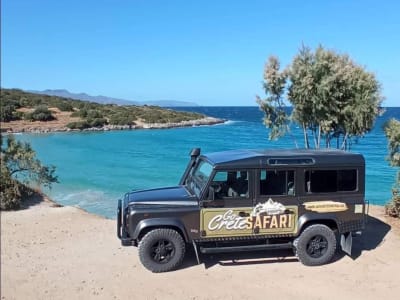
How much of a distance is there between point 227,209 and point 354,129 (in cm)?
735

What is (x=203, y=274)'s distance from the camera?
7.07 metres

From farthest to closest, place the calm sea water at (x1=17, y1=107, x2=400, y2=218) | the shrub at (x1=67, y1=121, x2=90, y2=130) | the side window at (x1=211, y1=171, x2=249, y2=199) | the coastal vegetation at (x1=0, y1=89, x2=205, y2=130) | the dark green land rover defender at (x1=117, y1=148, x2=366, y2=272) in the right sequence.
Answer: the shrub at (x1=67, y1=121, x2=90, y2=130) → the coastal vegetation at (x1=0, y1=89, x2=205, y2=130) → the calm sea water at (x1=17, y1=107, x2=400, y2=218) → the side window at (x1=211, y1=171, x2=249, y2=199) → the dark green land rover defender at (x1=117, y1=148, x2=366, y2=272)

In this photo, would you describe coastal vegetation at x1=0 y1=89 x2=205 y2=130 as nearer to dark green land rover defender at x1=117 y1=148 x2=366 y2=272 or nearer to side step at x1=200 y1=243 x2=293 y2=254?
dark green land rover defender at x1=117 y1=148 x2=366 y2=272

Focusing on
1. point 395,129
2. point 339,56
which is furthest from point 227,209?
point 339,56

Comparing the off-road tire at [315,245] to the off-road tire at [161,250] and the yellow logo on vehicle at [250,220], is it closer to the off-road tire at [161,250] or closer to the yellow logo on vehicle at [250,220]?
the yellow logo on vehicle at [250,220]

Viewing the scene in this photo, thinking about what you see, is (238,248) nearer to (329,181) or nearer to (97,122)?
(329,181)

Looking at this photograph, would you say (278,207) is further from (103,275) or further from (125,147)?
(125,147)

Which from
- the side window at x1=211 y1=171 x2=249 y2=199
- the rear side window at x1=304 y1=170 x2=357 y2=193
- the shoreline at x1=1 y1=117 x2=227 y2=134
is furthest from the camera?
the shoreline at x1=1 y1=117 x2=227 y2=134

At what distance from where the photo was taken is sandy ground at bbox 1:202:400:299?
245 inches

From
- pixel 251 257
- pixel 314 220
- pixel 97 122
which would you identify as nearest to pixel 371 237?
pixel 314 220

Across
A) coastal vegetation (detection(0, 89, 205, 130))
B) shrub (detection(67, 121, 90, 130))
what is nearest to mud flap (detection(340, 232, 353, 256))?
coastal vegetation (detection(0, 89, 205, 130))

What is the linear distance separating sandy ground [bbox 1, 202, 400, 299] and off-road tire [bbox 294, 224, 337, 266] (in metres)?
0.15

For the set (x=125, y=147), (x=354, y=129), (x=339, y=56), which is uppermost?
(x=339, y=56)

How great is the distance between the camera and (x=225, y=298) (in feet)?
20.3
